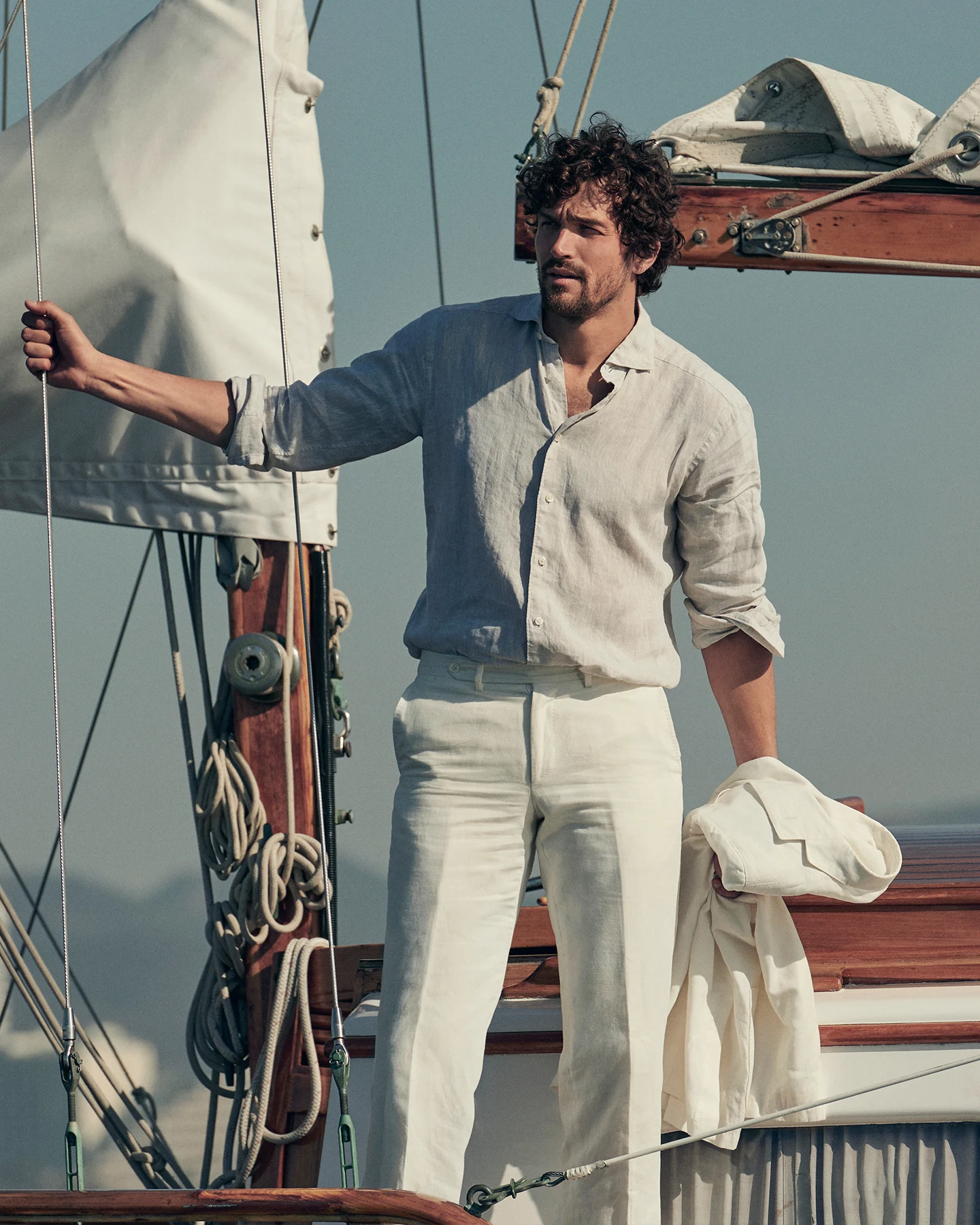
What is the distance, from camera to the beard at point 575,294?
2.12 m

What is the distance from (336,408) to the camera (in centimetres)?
221

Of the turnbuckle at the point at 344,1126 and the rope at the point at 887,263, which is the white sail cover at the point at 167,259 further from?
the turnbuckle at the point at 344,1126

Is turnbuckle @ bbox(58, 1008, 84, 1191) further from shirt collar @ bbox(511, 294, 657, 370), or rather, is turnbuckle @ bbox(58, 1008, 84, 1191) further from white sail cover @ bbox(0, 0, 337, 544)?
white sail cover @ bbox(0, 0, 337, 544)

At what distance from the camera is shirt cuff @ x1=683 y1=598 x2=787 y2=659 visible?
7.34 ft

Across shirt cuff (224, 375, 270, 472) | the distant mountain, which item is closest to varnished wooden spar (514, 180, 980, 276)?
shirt cuff (224, 375, 270, 472)

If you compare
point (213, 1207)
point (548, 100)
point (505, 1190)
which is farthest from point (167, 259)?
point (213, 1207)

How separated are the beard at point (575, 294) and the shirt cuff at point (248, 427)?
41 centimetres

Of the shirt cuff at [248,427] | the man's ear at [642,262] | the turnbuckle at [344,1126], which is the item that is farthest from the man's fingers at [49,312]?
the turnbuckle at [344,1126]

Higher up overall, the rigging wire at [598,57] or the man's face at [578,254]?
the rigging wire at [598,57]

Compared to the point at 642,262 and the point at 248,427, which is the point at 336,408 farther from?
the point at 642,262

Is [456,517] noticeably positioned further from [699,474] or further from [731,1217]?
[731,1217]

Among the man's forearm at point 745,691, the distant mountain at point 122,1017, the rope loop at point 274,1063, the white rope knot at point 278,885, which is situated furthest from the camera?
the distant mountain at point 122,1017

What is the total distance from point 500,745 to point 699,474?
45 cm

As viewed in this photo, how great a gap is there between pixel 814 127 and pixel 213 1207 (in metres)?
2.52
